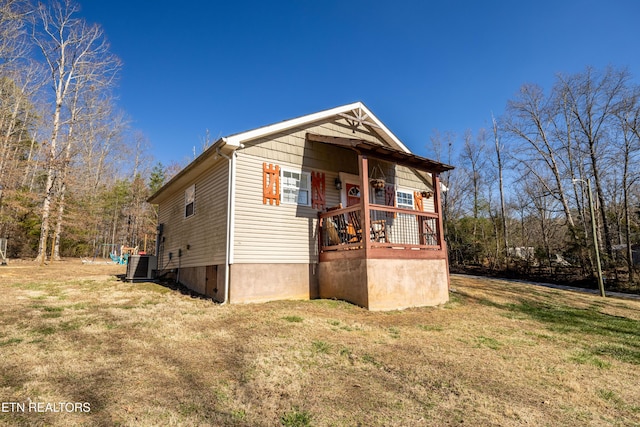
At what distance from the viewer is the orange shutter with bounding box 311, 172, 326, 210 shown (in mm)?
9406

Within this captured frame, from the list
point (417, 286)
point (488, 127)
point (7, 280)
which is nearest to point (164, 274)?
point (7, 280)

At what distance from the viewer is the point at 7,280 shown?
1041 centimetres

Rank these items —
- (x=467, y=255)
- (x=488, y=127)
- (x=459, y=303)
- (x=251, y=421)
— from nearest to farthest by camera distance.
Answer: (x=251, y=421), (x=459, y=303), (x=467, y=255), (x=488, y=127)

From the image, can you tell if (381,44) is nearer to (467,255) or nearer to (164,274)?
(164,274)

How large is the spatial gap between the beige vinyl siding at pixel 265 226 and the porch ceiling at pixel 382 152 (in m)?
1.11

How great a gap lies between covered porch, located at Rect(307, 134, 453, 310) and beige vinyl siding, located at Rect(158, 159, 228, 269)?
264cm

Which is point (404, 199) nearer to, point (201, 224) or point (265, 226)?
point (265, 226)

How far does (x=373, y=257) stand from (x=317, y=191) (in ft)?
9.18

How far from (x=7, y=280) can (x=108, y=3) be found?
14.5m

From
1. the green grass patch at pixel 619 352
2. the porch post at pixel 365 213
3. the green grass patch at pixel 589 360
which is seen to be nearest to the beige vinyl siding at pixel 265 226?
the porch post at pixel 365 213

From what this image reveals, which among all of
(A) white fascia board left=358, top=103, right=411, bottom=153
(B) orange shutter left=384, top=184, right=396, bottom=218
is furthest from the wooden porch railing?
(A) white fascia board left=358, top=103, right=411, bottom=153

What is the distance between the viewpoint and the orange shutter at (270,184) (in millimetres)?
8633

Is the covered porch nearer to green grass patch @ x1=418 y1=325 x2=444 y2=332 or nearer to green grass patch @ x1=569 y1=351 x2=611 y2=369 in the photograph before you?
green grass patch @ x1=418 y1=325 x2=444 y2=332

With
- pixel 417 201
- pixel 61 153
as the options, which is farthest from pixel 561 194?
pixel 61 153
